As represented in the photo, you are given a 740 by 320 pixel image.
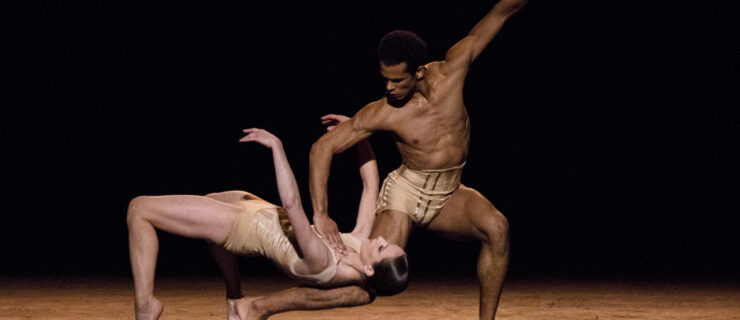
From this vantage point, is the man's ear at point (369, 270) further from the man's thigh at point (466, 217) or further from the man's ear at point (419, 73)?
the man's ear at point (419, 73)

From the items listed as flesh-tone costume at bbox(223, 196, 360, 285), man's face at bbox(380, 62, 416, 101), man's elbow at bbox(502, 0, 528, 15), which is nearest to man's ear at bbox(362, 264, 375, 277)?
flesh-tone costume at bbox(223, 196, 360, 285)

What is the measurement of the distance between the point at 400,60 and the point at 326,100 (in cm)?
429

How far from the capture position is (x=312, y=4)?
8500 millimetres

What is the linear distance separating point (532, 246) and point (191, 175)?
3083 mm

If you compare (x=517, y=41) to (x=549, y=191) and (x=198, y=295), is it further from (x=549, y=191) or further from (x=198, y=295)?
(x=198, y=295)

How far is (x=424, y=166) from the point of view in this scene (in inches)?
189

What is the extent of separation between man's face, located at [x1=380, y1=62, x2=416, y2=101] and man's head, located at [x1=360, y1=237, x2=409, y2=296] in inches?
26.1

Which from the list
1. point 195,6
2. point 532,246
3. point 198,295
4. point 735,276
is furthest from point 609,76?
point 198,295

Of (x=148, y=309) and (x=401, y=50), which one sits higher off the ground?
(x=401, y=50)

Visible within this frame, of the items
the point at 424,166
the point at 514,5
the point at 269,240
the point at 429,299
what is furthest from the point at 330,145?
→ the point at 429,299

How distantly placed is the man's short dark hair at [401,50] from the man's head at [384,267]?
2.56 ft

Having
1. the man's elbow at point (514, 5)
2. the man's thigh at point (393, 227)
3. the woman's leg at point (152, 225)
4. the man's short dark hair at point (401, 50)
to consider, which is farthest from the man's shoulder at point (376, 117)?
the woman's leg at point (152, 225)

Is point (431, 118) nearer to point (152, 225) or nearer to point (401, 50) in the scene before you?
point (401, 50)

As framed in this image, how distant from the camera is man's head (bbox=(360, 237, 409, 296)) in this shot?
13.9ft
